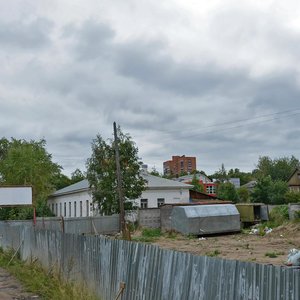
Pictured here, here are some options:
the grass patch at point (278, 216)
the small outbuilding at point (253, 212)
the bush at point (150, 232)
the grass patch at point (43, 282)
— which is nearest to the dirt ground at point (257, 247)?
the bush at point (150, 232)

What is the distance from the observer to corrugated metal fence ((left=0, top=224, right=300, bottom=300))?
209 inches

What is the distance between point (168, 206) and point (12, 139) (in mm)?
49516

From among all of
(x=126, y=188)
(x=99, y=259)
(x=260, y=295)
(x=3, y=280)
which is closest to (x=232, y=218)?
(x=126, y=188)

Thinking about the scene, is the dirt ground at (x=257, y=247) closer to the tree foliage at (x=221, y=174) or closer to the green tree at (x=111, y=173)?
the green tree at (x=111, y=173)

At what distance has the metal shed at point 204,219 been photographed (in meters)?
34.9

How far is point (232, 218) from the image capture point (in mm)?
37469

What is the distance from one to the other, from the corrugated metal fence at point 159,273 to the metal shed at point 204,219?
21.5m

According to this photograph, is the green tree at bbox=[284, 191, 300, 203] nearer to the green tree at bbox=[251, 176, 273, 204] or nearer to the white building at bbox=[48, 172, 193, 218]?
the green tree at bbox=[251, 176, 273, 204]

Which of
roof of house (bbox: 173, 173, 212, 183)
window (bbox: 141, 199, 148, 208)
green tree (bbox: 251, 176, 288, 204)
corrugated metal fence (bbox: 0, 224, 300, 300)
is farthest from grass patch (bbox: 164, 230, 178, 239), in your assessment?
roof of house (bbox: 173, 173, 212, 183)

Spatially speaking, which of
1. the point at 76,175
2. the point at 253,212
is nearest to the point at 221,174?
the point at 76,175

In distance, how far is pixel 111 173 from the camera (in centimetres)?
3831

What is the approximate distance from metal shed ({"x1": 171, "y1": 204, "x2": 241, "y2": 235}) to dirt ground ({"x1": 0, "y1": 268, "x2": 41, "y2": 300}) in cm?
1972

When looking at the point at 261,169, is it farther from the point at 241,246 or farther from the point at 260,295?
the point at 260,295

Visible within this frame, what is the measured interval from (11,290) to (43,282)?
36.1 inches
